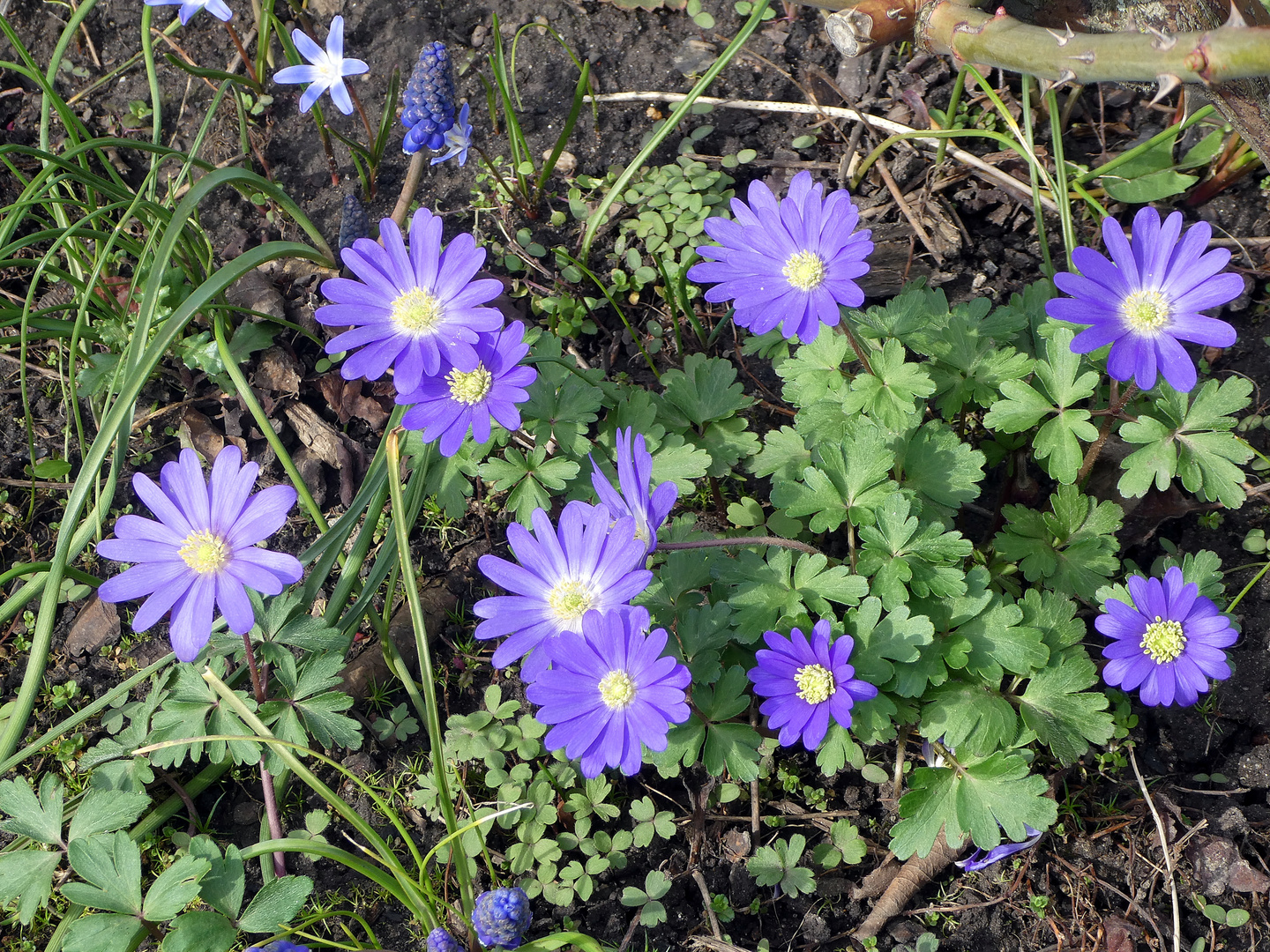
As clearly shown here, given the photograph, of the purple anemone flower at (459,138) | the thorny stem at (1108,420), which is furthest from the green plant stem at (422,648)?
the thorny stem at (1108,420)

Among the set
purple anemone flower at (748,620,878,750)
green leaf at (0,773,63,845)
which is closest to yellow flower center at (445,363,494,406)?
purple anemone flower at (748,620,878,750)

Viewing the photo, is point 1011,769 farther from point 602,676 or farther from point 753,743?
point 602,676

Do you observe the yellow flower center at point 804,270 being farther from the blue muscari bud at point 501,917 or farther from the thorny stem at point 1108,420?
the blue muscari bud at point 501,917

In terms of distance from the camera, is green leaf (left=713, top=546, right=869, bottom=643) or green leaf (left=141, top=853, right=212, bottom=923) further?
green leaf (left=713, top=546, right=869, bottom=643)

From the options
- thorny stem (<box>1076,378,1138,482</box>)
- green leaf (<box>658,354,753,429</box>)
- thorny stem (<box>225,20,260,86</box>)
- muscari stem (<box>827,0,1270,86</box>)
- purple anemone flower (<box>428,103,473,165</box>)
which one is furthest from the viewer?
thorny stem (<box>225,20,260,86</box>)

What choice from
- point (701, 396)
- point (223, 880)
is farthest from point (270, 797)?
point (701, 396)

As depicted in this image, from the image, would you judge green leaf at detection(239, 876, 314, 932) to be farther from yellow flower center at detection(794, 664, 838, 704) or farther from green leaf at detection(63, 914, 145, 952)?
yellow flower center at detection(794, 664, 838, 704)
